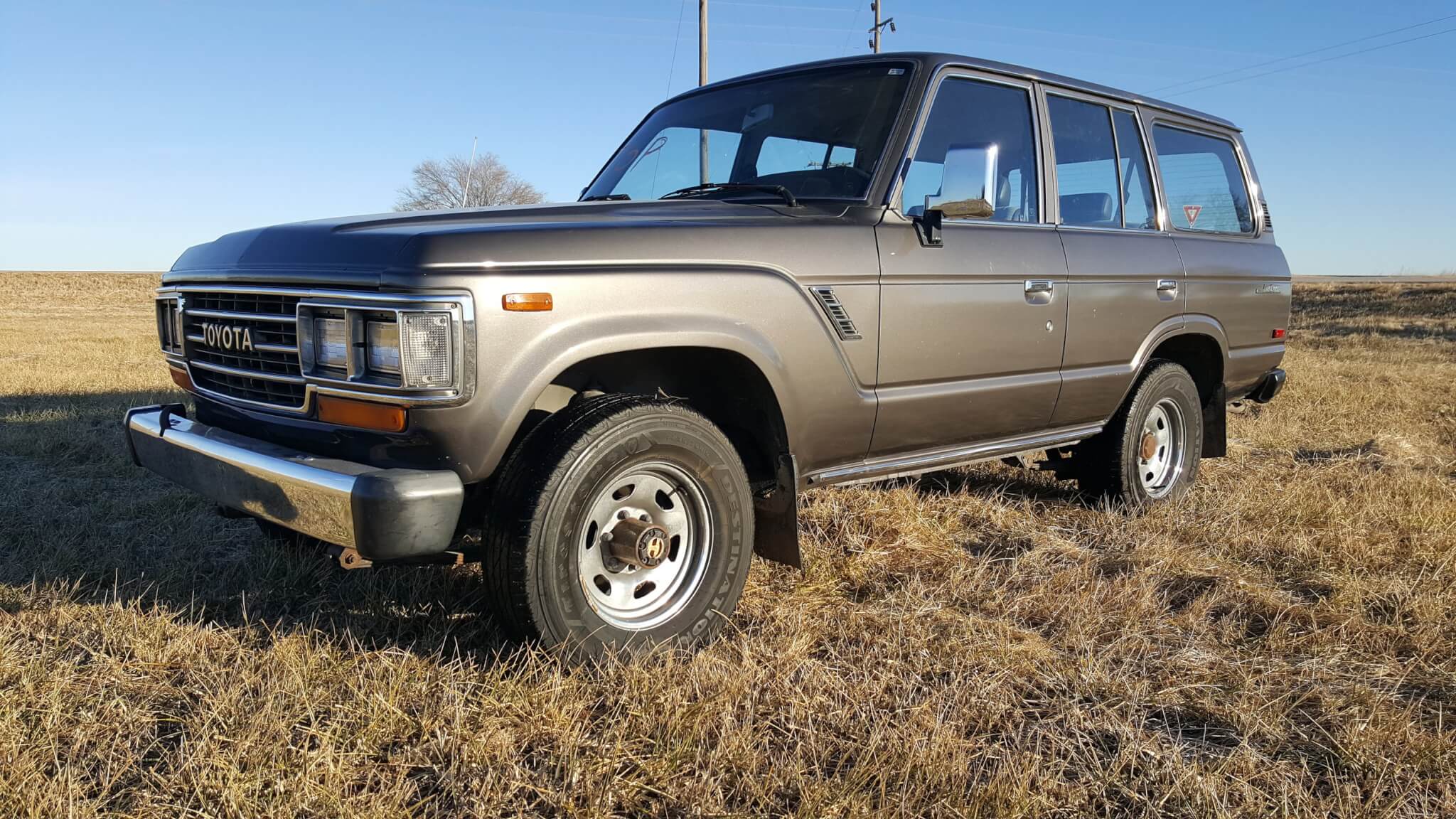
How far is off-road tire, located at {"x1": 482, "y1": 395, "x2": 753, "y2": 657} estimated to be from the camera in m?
2.47

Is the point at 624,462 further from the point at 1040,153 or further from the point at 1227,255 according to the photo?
the point at 1227,255

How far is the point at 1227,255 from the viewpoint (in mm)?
4766

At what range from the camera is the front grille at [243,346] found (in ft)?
8.46

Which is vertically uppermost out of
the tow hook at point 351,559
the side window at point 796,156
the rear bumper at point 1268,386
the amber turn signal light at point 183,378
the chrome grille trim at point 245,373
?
the side window at point 796,156

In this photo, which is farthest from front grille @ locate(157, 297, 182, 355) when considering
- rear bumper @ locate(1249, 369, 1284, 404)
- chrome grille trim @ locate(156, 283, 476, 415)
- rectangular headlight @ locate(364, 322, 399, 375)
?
rear bumper @ locate(1249, 369, 1284, 404)

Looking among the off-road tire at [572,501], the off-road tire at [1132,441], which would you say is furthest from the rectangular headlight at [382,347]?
the off-road tire at [1132,441]

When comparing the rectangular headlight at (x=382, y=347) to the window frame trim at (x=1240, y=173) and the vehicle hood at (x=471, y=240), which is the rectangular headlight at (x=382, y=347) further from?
the window frame trim at (x=1240, y=173)

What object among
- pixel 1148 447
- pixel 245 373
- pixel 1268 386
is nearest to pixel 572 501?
pixel 245 373

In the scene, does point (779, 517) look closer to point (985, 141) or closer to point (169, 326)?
point (985, 141)

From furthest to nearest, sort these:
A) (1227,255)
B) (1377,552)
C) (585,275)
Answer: (1227,255) < (1377,552) < (585,275)

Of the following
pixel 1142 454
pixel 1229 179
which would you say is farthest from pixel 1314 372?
pixel 1142 454

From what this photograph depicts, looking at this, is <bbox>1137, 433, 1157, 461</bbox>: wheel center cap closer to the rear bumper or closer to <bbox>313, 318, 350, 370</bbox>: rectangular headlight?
the rear bumper

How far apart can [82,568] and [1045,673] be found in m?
3.26

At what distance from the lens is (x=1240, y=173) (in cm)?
519
